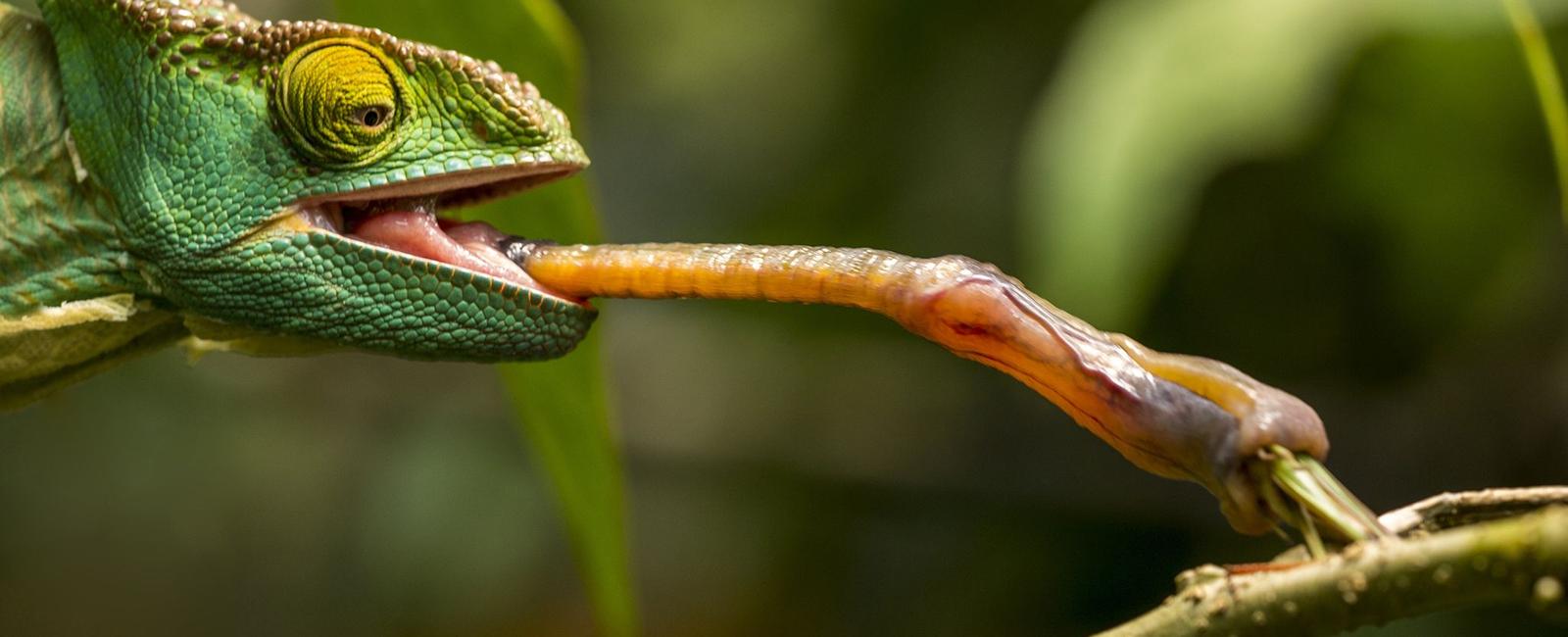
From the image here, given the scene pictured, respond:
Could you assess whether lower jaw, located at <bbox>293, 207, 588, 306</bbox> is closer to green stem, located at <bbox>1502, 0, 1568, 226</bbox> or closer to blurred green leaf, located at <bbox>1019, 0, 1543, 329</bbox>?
green stem, located at <bbox>1502, 0, 1568, 226</bbox>

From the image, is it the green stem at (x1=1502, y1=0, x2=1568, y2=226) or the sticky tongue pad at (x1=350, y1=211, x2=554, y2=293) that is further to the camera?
the sticky tongue pad at (x1=350, y1=211, x2=554, y2=293)

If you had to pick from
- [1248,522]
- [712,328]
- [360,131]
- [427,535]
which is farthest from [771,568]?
[1248,522]

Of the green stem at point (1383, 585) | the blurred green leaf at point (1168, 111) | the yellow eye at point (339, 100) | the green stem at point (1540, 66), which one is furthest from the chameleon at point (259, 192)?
the blurred green leaf at point (1168, 111)

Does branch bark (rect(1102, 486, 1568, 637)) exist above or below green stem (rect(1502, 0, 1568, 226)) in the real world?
below

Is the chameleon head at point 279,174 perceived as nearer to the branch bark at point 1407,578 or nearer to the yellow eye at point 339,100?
the yellow eye at point 339,100

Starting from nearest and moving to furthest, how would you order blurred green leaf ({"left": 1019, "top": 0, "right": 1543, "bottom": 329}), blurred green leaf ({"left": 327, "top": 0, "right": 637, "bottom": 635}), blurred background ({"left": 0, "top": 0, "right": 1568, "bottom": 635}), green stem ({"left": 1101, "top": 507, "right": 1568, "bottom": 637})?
green stem ({"left": 1101, "top": 507, "right": 1568, "bottom": 637})
blurred green leaf ({"left": 327, "top": 0, "right": 637, "bottom": 635})
blurred green leaf ({"left": 1019, "top": 0, "right": 1543, "bottom": 329})
blurred background ({"left": 0, "top": 0, "right": 1568, "bottom": 635})

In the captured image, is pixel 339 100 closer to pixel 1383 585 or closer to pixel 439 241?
pixel 439 241

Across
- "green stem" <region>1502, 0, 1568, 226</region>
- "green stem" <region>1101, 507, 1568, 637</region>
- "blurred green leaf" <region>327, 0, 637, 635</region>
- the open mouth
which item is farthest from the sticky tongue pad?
"green stem" <region>1502, 0, 1568, 226</region>

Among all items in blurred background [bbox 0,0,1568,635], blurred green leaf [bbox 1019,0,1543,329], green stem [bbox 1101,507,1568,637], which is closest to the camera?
green stem [bbox 1101,507,1568,637]
